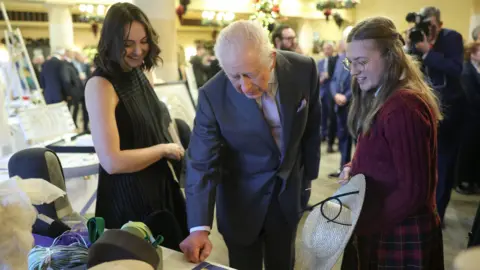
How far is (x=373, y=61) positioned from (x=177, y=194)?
2.99ft

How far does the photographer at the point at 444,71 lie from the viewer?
2.84 m

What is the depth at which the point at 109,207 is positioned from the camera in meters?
1.61

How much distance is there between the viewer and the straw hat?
42.2 inches

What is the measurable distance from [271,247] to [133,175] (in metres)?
0.56

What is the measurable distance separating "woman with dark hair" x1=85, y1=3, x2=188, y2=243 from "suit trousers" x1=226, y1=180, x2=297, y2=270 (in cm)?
23

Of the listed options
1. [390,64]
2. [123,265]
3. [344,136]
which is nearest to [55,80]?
[344,136]

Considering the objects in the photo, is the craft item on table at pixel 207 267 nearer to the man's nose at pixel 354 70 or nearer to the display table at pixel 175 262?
the display table at pixel 175 262

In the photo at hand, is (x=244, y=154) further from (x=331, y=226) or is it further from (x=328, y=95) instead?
(x=328, y=95)

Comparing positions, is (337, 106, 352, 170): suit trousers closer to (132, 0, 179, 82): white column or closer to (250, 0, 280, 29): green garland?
(250, 0, 280, 29): green garland

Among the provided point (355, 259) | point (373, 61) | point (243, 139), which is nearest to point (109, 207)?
point (243, 139)

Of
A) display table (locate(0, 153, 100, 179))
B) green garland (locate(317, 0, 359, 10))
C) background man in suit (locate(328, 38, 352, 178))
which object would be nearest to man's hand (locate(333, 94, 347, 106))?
background man in suit (locate(328, 38, 352, 178))

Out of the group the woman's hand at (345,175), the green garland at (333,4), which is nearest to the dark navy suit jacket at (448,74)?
the woman's hand at (345,175)

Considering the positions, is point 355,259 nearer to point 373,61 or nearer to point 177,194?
point 373,61

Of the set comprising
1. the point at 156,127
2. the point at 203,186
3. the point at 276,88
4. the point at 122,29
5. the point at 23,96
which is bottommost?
the point at 23,96
